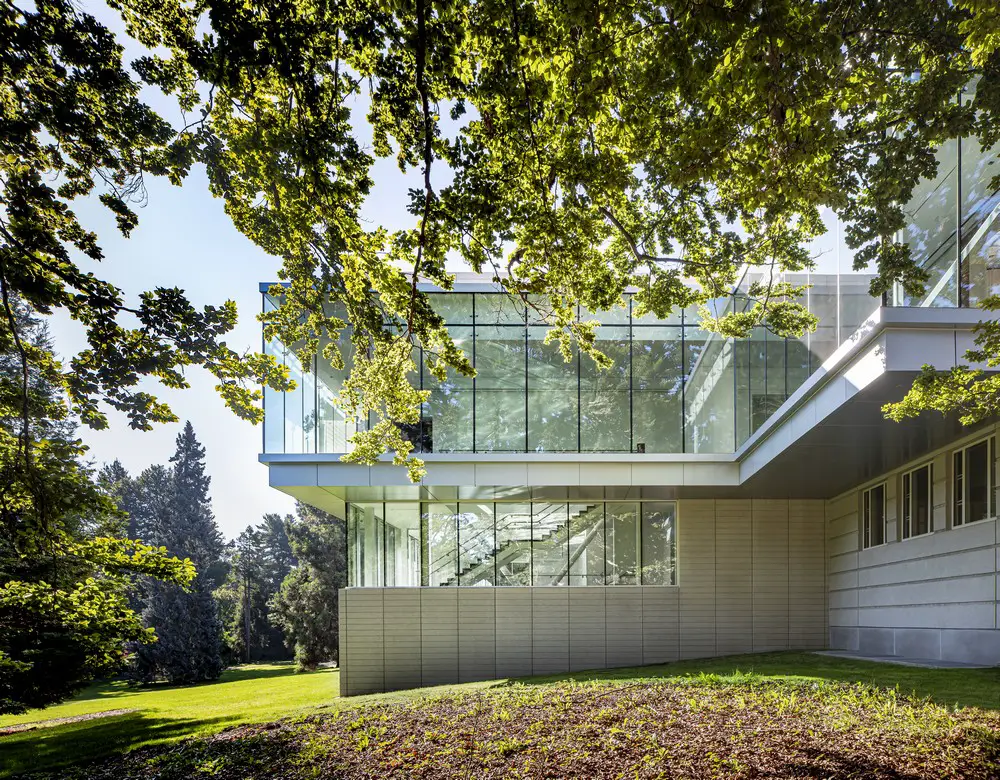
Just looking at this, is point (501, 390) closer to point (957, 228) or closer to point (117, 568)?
point (117, 568)

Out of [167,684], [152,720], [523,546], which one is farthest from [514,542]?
[167,684]

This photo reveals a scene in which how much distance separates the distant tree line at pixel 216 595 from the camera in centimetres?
3250

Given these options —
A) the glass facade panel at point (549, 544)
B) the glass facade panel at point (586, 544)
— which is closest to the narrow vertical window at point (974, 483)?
the glass facade panel at point (586, 544)

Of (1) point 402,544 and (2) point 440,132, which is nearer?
(2) point 440,132

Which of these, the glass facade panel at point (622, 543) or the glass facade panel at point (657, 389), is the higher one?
the glass facade panel at point (657, 389)

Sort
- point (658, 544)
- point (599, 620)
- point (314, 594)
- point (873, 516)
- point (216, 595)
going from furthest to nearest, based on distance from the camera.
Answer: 1. point (216, 595)
2. point (314, 594)
3. point (658, 544)
4. point (599, 620)
5. point (873, 516)

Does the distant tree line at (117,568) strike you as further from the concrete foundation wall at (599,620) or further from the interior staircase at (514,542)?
the interior staircase at (514,542)

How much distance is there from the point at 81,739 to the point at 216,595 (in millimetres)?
29939

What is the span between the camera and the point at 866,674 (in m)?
10.0

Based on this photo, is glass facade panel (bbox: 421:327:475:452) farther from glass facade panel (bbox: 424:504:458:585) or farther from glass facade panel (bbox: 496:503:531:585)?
glass facade panel (bbox: 496:503:531:585)

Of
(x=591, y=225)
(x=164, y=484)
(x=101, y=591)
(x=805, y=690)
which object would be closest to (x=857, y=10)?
(x=591, y=225)

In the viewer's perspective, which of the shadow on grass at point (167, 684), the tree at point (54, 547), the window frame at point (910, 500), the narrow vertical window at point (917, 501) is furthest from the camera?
the shadow on grass at point (167, 684)

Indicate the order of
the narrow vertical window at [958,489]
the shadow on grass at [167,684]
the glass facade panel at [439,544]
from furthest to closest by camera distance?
the shadow on grass at [167,684], the glass facade panel at [439,544], the narrow vertical window at [958,489]

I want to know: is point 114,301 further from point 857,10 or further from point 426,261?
point 857,10
